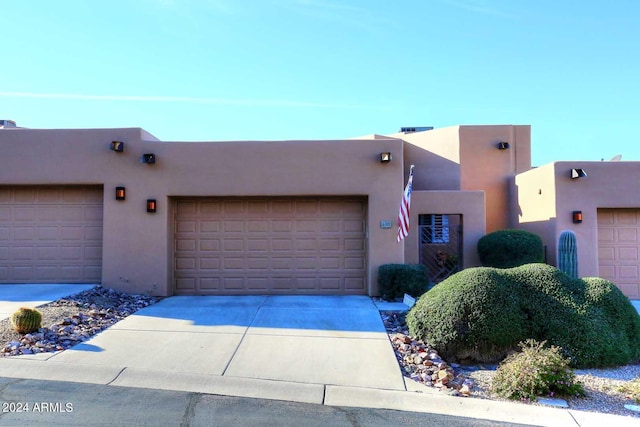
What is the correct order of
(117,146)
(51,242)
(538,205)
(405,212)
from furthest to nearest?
(538,205)
(51,242)
(117,146)
(405,212)

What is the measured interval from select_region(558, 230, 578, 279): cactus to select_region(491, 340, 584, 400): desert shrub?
6630 mm

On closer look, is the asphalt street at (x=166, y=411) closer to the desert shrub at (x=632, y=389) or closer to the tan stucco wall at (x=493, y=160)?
the desert shrub at (x=632, y=389)

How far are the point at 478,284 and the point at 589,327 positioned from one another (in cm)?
157

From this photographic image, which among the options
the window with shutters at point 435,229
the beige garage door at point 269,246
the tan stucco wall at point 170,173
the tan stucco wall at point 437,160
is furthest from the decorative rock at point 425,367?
the tan stucco wall at point 437,160

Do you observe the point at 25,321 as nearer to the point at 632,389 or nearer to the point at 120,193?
the point at 120,193

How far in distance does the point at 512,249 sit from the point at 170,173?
877 centimetres

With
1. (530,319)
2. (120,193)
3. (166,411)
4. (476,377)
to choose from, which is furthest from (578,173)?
(120,193)

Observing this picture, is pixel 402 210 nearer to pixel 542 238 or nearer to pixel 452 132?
pixel 542 238

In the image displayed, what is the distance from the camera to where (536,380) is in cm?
498

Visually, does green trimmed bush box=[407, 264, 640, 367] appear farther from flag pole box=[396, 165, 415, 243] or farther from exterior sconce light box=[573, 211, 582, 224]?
exterior sconce light box=[573, 211, 582, 224]

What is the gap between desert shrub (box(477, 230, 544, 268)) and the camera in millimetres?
11039

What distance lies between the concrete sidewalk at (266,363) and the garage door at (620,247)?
7.01m

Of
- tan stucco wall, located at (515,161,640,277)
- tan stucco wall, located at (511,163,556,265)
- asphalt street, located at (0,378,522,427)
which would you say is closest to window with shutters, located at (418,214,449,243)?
tan stucco wall, located at (511,163,556,265)

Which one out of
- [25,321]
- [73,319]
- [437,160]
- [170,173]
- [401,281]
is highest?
[437,160]
